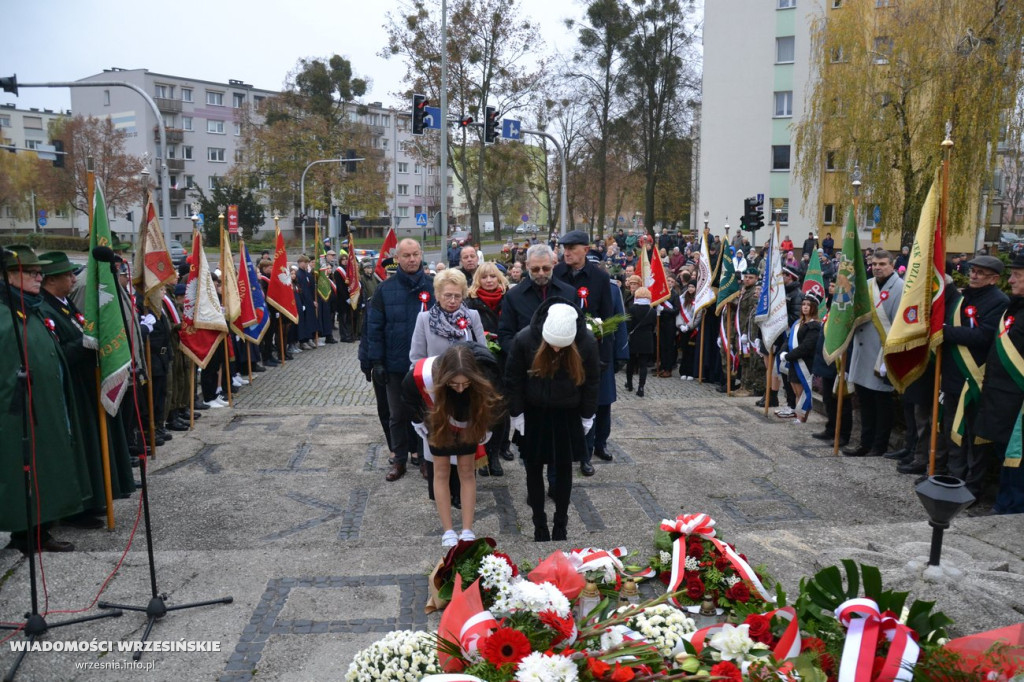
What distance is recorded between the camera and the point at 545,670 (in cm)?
284

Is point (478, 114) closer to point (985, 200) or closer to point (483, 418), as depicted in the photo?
point (985, 200)

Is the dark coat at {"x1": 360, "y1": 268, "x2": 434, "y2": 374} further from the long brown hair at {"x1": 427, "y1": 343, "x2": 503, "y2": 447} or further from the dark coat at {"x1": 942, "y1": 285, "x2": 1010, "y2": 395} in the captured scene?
the dark coat at {"x1": 942, "y1": 285, "x2": 1010, "y2": 395}

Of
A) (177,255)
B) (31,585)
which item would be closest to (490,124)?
(177,255)

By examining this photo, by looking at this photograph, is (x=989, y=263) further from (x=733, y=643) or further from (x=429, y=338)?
(x=733, y=643)

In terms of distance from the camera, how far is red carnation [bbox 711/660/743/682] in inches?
116

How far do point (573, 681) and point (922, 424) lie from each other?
6.18m

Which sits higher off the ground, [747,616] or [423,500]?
[747,616]

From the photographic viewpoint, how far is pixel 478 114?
3412cm

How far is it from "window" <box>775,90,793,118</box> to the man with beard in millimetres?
34490

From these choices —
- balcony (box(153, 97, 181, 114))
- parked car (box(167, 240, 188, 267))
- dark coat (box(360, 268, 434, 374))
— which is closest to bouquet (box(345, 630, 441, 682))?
dark coat (box(360, 268, 434, 374))

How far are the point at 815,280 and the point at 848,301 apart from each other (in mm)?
1660

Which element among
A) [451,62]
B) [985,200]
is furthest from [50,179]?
[985,200]

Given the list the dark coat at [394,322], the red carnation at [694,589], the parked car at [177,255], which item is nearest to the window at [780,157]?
the parked car at [177,255]

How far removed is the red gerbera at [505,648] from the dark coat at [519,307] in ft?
12.8
